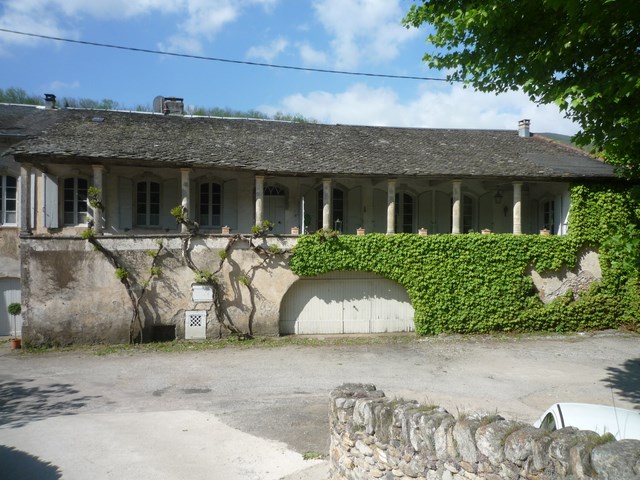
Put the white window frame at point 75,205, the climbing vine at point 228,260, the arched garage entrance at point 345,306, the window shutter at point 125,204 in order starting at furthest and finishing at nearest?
1. the window shutter at point 125,204
2. the white window frame at point 75,205
3. the arched garage entrance at point 345,306
4. the climbing vine at point 228,260

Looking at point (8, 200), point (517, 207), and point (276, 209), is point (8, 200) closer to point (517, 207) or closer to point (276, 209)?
point (276, 209)

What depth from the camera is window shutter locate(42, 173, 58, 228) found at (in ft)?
53.3

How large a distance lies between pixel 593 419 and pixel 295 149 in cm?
1399

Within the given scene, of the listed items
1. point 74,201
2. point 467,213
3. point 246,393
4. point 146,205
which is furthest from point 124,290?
point 467,213

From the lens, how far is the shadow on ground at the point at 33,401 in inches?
357

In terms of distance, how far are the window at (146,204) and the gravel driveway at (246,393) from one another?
208 inches

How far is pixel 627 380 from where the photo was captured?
443 inches

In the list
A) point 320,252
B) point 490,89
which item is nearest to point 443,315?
point 320,252

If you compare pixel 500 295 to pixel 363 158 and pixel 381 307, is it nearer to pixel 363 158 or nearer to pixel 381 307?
pixel 381 307

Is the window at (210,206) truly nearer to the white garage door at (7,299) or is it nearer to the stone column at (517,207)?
the white garage door at (7,299)

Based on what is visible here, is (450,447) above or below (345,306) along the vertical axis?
above

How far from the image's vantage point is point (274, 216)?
1844cm

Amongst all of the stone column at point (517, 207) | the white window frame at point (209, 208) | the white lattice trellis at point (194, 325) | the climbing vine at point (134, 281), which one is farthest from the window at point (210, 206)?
the stone column at point (517, 207)

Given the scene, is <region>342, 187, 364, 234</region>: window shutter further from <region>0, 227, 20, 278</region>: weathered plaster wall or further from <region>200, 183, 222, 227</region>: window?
<region>0, 227, 20, 278</region>: weathered plaster wall
